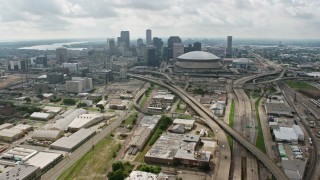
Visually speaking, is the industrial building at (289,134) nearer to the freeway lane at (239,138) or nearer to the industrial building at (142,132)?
the freeway lane at (239,138)

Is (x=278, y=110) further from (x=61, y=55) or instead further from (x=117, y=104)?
(x=61, y=55)

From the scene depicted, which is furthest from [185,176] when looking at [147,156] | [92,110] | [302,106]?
[302,106]

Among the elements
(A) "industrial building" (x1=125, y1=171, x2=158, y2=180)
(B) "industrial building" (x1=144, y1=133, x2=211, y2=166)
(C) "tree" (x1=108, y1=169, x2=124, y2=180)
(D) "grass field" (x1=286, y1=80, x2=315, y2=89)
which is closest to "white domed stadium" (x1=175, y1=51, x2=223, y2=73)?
(D) "grass field" (x1=286, y1=80, x2=315, y2=89)

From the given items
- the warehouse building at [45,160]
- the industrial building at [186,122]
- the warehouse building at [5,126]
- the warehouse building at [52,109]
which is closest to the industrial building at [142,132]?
the industrial building at [186,122]

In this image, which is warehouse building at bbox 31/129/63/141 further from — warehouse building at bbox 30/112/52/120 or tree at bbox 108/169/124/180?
tree at bbox 108/169/124/180

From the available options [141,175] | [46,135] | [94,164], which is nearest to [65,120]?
[46,135]
